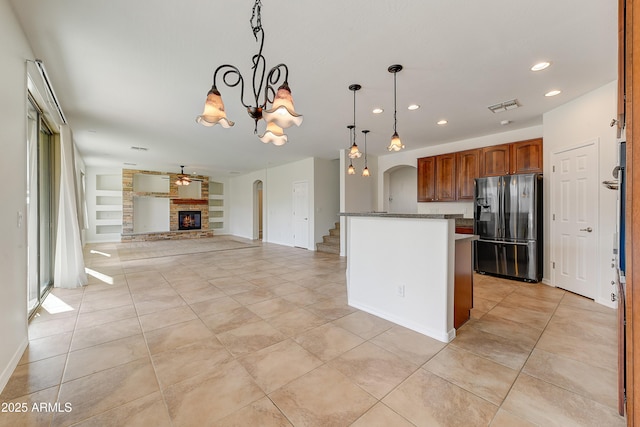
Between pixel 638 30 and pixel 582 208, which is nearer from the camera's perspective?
pixel 638 30

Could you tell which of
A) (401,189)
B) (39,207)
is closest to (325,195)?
(401,189)

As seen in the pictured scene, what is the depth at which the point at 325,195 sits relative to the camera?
26.1 feet

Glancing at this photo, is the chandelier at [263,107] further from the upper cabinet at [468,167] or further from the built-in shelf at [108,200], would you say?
the built-in shelf at [108,200]

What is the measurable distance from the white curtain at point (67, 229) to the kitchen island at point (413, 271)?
420 cm

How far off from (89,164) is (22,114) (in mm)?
8470

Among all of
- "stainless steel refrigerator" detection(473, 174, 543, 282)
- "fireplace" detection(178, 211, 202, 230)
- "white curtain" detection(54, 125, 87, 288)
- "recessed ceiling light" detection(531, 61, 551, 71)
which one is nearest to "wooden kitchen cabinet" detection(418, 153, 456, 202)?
"stainless steel refrigerator" detection(473, 174, 543, 282)

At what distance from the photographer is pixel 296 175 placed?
831 centimetres

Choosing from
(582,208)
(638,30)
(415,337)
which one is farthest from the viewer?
(582,208)

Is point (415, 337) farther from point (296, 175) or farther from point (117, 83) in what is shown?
point (296, 175)

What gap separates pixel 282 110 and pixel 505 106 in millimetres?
3715

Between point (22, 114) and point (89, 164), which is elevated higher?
point (89, 164)

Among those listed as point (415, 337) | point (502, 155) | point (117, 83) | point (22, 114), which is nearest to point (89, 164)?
point (117, 83)

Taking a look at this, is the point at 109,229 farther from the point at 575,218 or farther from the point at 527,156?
the point at 575,218

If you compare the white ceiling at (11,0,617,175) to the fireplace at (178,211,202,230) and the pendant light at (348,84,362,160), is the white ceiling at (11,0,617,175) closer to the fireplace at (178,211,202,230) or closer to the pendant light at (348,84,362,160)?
the pendant light at (348,84,362,160)
